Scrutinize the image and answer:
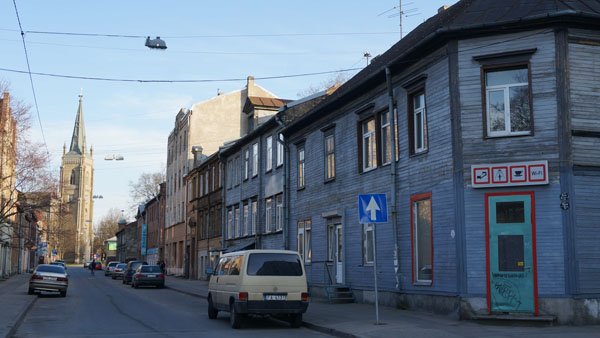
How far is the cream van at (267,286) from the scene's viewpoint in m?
16.0

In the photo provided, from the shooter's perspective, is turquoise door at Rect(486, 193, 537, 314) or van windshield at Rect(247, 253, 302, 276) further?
van windshield at Rect(247, 253, 302, 276)

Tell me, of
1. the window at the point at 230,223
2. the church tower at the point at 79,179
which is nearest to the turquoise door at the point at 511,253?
the window at the point at 230,223

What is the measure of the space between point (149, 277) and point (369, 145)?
23076mm

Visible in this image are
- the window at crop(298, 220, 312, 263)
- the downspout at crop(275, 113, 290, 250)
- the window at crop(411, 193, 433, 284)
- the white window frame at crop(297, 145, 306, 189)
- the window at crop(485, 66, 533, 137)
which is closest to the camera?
Result: the window at crop(485, 66, 533, 137)

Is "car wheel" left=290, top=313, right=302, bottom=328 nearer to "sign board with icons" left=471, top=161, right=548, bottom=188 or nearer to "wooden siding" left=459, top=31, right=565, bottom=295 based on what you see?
"wooden siding" left=459, top=31, right=565, bottom=295

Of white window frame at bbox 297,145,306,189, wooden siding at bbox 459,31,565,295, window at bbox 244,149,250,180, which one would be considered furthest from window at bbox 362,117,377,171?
window at bbox 244,149,250,180

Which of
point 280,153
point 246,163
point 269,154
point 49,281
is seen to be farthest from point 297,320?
point 246,163

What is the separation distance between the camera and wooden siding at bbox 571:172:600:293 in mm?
15414

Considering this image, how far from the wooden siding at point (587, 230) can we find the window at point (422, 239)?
3927 millimetres

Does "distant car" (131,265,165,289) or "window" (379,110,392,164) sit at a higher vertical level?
"window" (379,110,392,164)

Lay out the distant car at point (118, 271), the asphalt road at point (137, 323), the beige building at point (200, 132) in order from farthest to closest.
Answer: the distant car at point (118, 271) < the beige building at point (200, 132) < the asphalt road at point (137, 323)

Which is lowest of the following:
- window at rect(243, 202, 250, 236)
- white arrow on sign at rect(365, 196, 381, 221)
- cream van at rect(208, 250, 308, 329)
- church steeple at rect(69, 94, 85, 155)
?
cream van at rect(208, 250, 308, 329)

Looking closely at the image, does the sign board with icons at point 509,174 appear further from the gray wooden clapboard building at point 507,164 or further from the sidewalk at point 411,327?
the sidewalk at point 411,327

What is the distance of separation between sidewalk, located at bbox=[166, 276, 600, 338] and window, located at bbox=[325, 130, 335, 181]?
760cm
